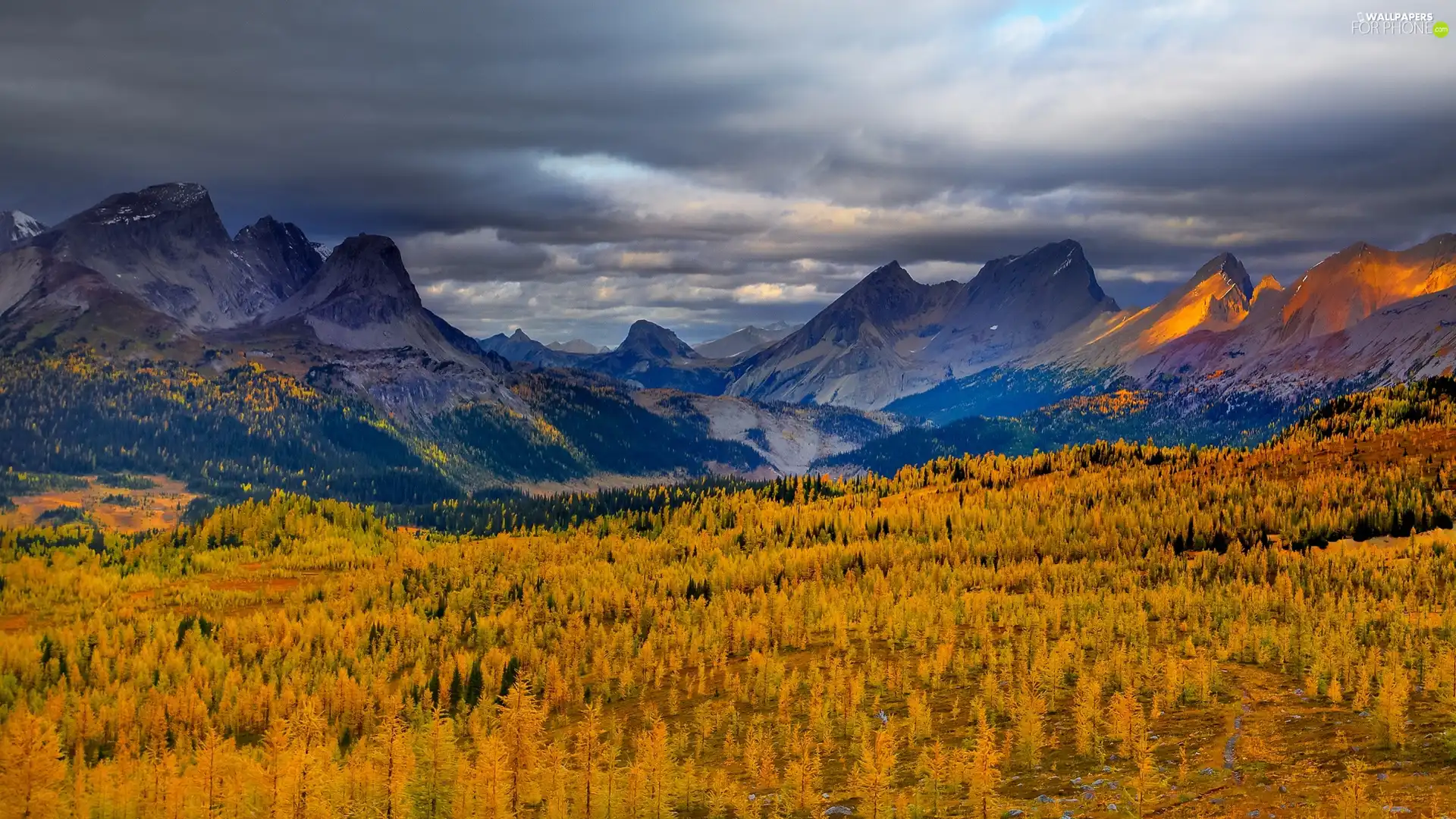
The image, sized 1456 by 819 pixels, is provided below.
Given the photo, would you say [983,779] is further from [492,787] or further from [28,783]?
[28,783]

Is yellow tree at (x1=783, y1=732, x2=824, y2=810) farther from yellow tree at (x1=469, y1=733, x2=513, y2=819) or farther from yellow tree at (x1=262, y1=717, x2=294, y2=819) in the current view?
yellow tree at (x1=262, y1=717, x2=294, y2=819)

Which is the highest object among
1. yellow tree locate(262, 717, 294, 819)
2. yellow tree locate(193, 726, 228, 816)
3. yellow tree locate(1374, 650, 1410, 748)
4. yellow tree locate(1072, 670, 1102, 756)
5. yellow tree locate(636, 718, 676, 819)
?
yellow tree locate(1374, 650, 1410, 748)

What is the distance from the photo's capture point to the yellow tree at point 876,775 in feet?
229

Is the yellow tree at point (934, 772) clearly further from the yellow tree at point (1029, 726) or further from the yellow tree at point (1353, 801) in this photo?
the yellow tree at point (1353, 801)

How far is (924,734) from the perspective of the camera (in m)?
102

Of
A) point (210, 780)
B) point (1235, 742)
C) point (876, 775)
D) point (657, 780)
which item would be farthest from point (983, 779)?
point (210, 780)

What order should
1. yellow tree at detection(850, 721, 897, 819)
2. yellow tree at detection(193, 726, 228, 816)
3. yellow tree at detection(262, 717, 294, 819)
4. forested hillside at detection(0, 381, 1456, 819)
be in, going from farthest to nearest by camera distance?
yellow tree at detection(193, 726, 228, 816) → forested hillside at detection(0, 381, 1456, 819) → yellow tree at detection(262, 717, 294, 819) → yellow tree at detection(850, 721, 897, 819)

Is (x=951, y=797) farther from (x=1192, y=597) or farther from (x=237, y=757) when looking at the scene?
(x=1192, y=597)

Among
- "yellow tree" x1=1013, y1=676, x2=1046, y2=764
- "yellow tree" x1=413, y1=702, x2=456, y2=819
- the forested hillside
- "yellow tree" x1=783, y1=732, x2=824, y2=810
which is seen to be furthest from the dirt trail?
"yellow tree" x1=413, y1=702, x2=456, y2=819

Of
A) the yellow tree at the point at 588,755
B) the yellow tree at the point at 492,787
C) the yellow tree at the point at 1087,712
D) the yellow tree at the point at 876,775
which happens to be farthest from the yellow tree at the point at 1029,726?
the yellow tree at the point at 492,787

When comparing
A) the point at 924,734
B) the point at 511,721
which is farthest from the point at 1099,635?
the point at 511,721

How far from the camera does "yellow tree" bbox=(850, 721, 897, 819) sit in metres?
69.9

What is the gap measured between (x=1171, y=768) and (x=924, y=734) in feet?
95.3

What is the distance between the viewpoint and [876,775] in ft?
218
